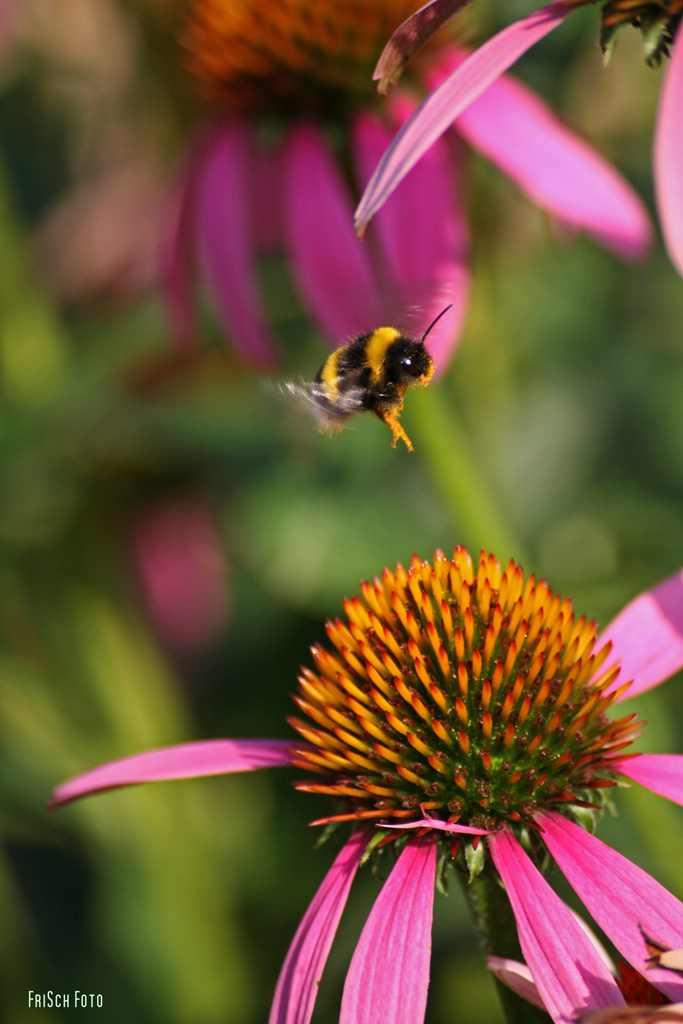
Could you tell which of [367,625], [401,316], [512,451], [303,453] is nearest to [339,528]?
[303,453]

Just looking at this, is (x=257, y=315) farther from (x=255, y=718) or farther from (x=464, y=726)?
(x=255, y=718)

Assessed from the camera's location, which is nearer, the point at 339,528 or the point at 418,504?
the point at 339,528

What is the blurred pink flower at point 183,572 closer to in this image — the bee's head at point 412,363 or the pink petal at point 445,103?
the bee's head at point 412,363

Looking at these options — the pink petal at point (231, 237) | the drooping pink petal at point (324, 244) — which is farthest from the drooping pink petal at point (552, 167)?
the pink petal at point (231, 237)

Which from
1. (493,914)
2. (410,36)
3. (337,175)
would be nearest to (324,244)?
(337,175)

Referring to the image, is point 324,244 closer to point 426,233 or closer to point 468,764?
point 426,233

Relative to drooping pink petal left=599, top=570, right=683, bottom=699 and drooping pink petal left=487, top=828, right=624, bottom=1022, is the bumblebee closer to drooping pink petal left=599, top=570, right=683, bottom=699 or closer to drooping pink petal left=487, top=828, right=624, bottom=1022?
drooping pink petal left=599, top=570, right=683, bottom=699
